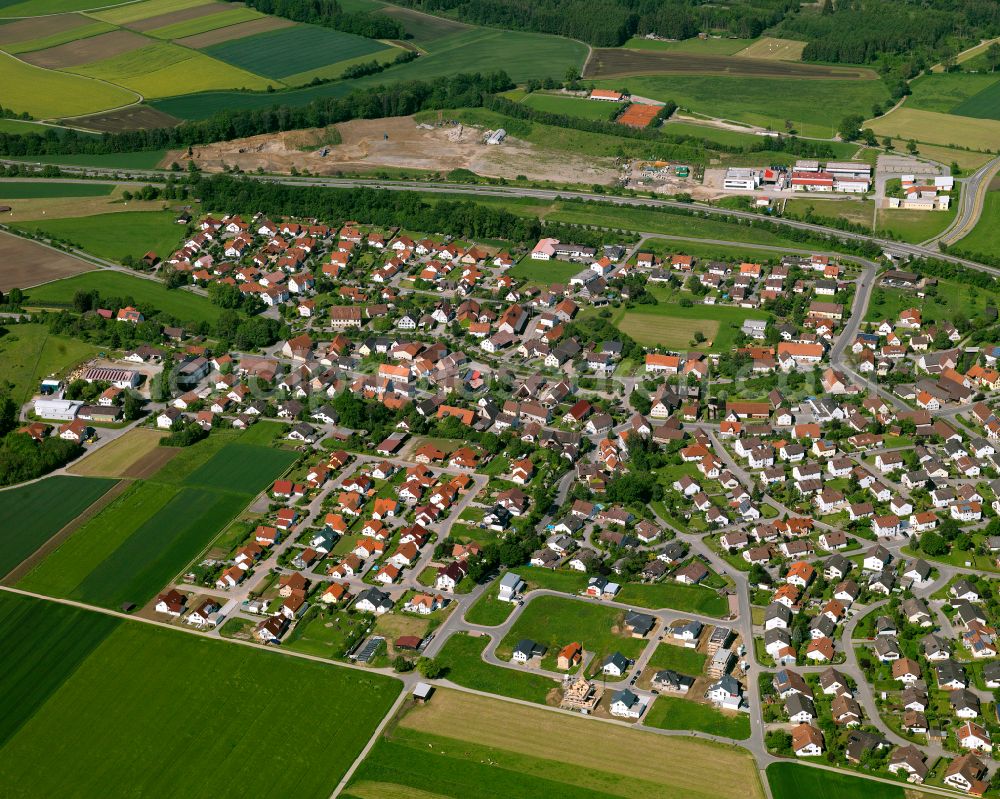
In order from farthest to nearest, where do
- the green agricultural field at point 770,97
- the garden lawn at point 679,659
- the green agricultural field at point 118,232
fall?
the green agricultural field at point 770,97 < the green agricultural field at point 118,232 < the garden lawn at point 679,659

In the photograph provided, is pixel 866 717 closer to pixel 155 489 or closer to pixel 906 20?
pixel 155 489

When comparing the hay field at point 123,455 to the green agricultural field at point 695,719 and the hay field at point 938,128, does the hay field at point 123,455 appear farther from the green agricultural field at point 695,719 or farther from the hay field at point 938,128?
the hay field at point 938,128

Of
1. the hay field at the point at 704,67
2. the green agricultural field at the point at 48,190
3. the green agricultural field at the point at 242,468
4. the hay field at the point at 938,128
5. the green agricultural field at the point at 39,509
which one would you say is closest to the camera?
the green agricultural field at the point at 39,509

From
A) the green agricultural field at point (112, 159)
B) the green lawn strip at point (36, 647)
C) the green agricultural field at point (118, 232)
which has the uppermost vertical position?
the green agricultural field at point (112, 159)

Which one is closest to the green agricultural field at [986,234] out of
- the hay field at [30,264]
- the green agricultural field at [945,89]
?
the green agricultural field at [945,89]

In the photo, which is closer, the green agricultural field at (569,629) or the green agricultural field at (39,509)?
the green agricultural field at (569,629)

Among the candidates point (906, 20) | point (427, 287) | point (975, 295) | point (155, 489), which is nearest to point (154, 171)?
point (427, 287)

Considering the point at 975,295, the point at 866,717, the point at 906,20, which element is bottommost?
the point at 866,717

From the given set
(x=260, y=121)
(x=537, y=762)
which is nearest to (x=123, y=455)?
(x=537, y=762)
